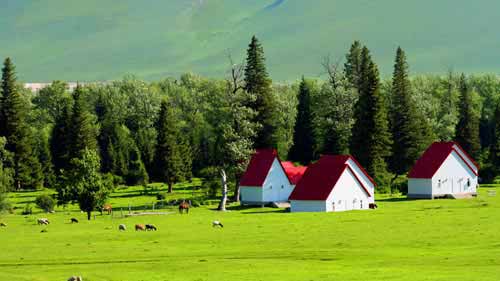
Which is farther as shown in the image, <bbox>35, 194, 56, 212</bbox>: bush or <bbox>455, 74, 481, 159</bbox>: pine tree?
<bbox>455, 74, 481, 159</bbox>: pine tree

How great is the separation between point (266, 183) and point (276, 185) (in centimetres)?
127

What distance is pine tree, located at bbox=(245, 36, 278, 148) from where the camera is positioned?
122438 millimetres

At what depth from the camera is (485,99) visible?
191 meters

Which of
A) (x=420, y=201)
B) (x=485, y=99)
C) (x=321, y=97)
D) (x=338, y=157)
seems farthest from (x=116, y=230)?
(x=485, y=99)

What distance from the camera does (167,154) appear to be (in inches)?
4948

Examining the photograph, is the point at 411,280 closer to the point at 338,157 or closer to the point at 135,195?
the point at 338,157

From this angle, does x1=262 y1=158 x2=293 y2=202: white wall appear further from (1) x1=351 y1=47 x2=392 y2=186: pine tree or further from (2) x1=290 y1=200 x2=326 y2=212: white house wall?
(1) x1=351 y1=47 x2=392 y2=186: pine tree

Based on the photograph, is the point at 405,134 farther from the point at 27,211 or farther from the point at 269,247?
the point at 269,247

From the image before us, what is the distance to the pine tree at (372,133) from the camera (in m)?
118

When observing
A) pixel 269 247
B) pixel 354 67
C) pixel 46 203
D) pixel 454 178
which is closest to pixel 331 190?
pixel 454 178

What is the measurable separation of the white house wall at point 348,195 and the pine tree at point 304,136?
123 ft

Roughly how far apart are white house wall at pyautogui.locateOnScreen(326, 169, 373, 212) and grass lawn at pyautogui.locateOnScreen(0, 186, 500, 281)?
655 centimetres

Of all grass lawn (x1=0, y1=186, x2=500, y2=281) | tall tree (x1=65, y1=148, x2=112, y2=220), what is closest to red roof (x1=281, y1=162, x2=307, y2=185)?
grass lawn (x1=0, y1=186, x2=500, y2=281)

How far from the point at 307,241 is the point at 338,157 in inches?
1420
